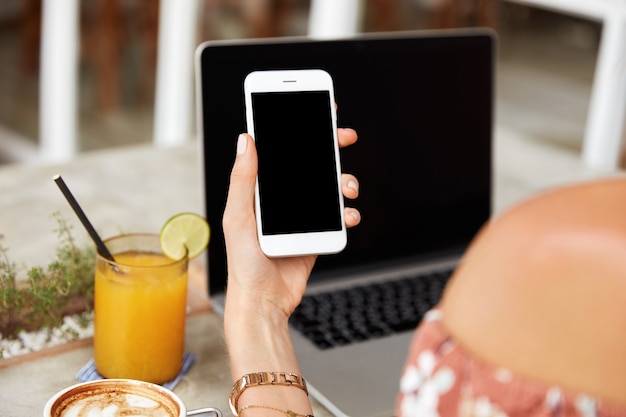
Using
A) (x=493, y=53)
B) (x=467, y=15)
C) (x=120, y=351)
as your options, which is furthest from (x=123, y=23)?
(x=120, y=351)

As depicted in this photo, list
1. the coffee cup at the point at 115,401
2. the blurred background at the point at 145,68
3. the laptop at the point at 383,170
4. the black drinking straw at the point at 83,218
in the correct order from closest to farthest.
Result: the coffee cup at the point at 115,401 → the black drinking straw at the point at 83,218 → the laptop at the point at 383,170 → the blurred background at the point at 145,68

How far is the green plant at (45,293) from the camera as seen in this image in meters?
0.96

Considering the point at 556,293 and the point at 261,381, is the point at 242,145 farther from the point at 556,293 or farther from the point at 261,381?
the point at 556,293

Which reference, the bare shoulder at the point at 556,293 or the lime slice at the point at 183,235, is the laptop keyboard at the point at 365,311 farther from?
the bare shoulder at the point at 556,293

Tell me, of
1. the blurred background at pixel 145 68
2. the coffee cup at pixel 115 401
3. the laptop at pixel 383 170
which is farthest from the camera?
the blurred background at pixel 145 68

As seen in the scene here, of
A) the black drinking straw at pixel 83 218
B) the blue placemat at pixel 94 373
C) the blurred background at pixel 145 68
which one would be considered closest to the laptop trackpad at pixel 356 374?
the blue placemat at pixel 94 373

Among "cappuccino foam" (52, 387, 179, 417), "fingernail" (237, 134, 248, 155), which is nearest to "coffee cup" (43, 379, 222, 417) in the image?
"cappuccino foam" (52, 387, 179, 417)

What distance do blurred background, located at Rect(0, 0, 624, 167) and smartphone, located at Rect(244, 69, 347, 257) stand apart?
2.45m

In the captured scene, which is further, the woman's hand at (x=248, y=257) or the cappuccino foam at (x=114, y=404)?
the woman's hand at (x=248, y=257)

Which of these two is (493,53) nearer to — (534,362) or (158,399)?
(158,399)

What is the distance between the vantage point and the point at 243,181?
0.88 m

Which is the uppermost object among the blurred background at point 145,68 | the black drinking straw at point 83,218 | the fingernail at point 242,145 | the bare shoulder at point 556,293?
the bare shoulder at point 556,293

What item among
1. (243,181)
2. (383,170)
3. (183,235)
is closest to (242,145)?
(243,181)

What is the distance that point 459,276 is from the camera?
0.46 meters
